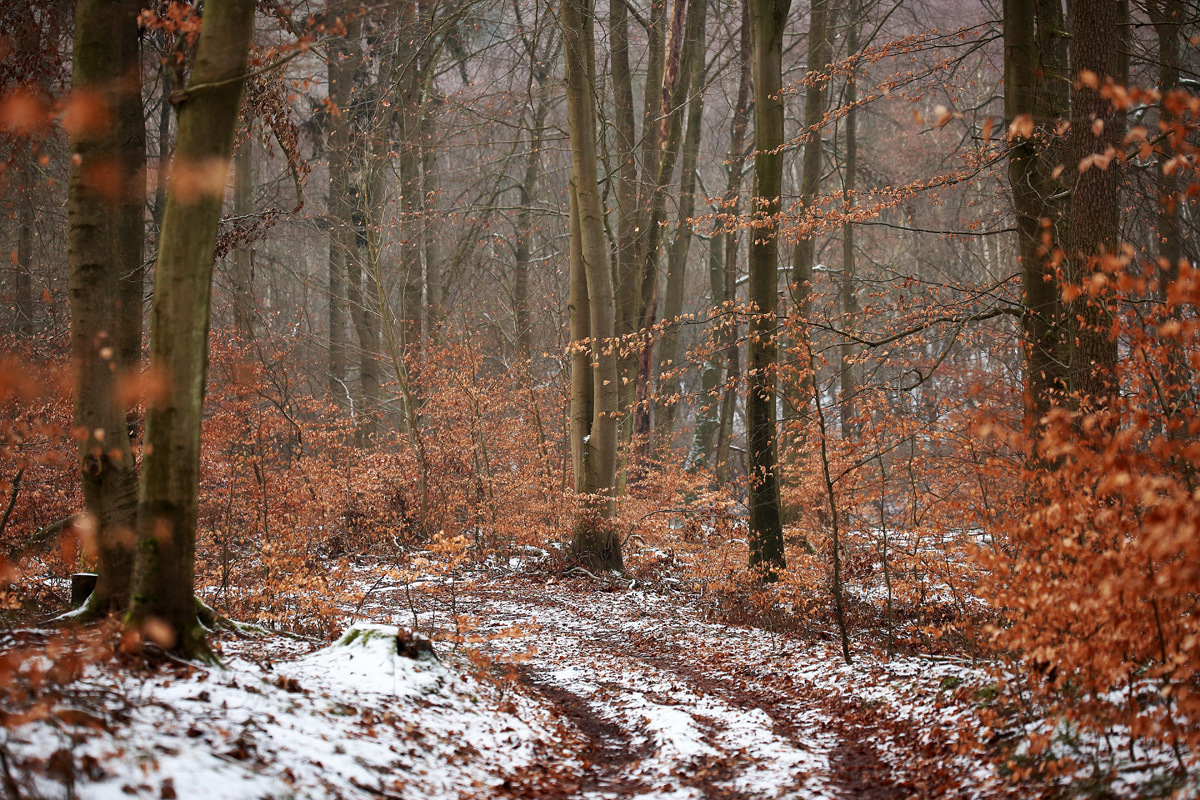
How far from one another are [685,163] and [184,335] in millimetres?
13890

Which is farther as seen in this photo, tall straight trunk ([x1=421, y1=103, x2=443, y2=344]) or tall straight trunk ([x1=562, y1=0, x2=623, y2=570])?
tall straight trunk ([x1=421, y1=103, x2=443, y2=344])

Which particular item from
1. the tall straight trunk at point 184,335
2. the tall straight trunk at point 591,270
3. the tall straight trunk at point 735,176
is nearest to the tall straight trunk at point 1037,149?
Answer: the tall straight trunk at point 591,270

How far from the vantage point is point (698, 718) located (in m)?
5.56

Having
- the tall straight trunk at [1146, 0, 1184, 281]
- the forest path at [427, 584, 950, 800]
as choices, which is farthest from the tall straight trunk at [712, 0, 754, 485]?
the forest path at [427, 584, 950, 800]

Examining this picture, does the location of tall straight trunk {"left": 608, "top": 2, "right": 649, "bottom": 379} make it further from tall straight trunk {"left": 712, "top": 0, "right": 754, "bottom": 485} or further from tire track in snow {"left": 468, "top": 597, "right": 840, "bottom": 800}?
tire track in snow {"left": 468, "top": 597, "right": 840, "bottom": 800}

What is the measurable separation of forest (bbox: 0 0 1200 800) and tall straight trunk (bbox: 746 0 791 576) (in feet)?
0.22

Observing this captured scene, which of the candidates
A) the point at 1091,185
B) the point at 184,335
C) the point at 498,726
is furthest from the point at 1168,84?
the point at 184,335

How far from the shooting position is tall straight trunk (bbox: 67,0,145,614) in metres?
5.12

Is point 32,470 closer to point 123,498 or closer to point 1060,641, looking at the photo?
point 123,498

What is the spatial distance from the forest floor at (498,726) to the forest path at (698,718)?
0.02 metres

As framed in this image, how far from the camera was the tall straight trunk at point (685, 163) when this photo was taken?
14594 mm

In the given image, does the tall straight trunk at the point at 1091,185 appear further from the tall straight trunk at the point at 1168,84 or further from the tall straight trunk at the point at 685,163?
the tall straight trunk at the point at 685,163

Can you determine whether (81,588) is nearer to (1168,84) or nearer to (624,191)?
(624,191)

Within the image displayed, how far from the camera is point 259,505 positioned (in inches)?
427
